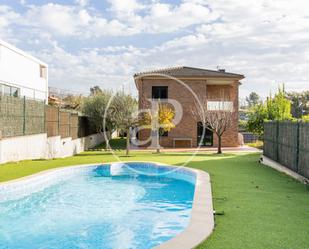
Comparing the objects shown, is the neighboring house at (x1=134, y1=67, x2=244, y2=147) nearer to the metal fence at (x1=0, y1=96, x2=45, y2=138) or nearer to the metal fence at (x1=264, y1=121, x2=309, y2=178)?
the metal fence at (x1=0, y1=96, x2=45, y2=138)

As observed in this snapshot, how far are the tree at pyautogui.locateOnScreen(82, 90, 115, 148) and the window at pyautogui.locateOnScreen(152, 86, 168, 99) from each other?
482 cm

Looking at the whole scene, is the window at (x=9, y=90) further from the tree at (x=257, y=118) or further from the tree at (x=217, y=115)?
the tree at (x=257, y=118)

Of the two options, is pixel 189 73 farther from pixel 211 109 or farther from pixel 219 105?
pixel 219 105

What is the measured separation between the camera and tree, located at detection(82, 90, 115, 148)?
29094 millimetres

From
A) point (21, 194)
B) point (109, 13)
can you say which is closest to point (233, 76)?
point (109, 13)

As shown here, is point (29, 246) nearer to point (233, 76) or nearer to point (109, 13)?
point (109, 13)

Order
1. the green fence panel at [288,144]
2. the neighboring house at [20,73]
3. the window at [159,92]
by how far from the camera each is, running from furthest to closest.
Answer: the window at [159,92], the neighboring house at [20,73], the green fence panel at [288,144]

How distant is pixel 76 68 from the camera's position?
1437 inches

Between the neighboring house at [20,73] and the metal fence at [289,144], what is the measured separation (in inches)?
570

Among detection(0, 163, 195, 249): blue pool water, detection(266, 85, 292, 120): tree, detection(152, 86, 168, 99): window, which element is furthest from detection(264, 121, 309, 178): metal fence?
detection(152, 86, 168, 99): window

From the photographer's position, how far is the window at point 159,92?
32.5 meters

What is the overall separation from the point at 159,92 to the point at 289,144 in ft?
59.6

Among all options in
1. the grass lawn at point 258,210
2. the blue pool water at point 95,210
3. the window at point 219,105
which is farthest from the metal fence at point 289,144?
the window at point 219,105

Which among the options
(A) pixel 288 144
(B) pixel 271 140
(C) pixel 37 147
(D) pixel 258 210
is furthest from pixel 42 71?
(D) pixel 258 210
